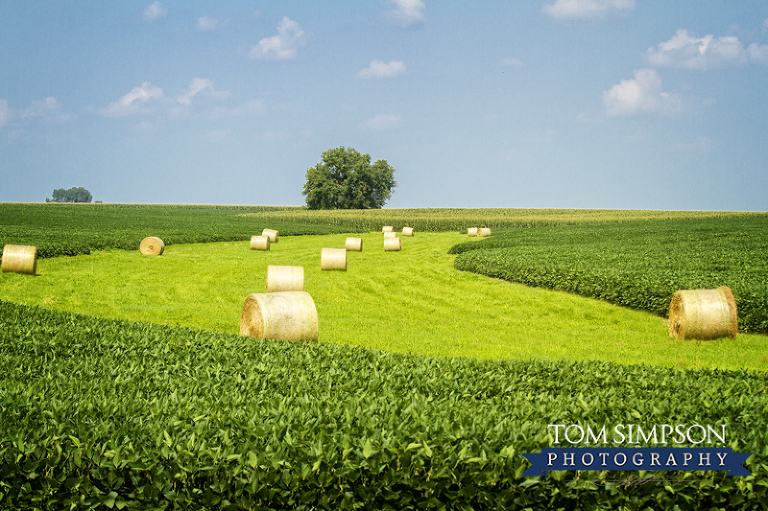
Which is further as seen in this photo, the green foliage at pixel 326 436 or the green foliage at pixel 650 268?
the green foliage at pixel 650 268

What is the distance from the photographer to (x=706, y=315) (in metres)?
14.3

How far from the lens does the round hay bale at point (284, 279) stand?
19391mm

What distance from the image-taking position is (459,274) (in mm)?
25969

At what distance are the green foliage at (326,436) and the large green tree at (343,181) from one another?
10182cm

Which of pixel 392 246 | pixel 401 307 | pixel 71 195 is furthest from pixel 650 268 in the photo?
pixel 71 195

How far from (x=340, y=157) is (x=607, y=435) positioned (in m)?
108

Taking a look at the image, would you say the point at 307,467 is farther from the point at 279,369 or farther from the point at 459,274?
the point at 459,274

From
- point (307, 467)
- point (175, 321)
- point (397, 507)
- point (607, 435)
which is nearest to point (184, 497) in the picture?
point (307, 467)

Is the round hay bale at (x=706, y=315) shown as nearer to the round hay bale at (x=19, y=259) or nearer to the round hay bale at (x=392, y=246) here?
the round hay bale at (x=19, y=259)

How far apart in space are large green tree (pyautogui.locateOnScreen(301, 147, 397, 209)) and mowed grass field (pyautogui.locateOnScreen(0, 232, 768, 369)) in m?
80.2

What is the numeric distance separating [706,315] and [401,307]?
869 cm

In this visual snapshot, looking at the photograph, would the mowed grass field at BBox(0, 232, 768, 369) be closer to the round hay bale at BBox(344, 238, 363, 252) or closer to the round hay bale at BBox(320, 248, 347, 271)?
the round hay bale at BBox(320, 248, 347, 271)

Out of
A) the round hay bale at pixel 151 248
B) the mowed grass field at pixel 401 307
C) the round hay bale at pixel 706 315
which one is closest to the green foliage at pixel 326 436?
the mowed grass field at pixel 401 307

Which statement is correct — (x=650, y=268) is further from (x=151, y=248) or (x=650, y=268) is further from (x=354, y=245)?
(x=151, y=248)
